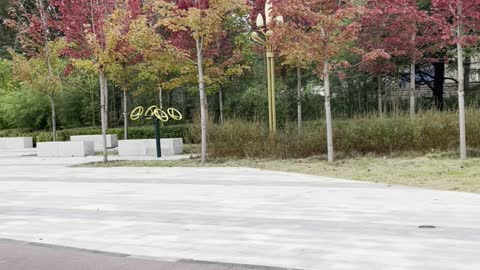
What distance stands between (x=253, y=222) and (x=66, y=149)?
47.8 feet

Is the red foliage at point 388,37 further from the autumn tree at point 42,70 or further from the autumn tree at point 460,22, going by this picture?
the autumn tree at point 42,70

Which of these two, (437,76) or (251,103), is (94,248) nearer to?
(251,103)

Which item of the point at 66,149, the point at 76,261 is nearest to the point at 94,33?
the point at 66,149

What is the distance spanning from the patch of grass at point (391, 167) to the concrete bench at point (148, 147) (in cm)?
267

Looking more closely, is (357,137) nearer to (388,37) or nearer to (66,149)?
(388,37)

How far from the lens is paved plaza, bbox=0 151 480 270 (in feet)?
17.6

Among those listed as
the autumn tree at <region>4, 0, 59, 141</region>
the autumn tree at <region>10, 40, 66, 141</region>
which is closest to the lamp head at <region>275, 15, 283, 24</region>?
the autumn tree at <region>10, 40, 66, 141</region>

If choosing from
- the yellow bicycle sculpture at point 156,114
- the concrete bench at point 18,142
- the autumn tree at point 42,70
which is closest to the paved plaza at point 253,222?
the yellow bicycle sculpture at point 156,114

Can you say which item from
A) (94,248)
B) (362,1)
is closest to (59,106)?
(362,1)

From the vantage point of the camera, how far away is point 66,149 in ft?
66.0

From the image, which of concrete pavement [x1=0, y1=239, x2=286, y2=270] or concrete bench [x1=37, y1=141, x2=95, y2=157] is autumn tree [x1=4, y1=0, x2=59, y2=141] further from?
concrete pavement [x1=0, y1=239, x2=286, y2=270]

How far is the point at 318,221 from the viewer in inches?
273

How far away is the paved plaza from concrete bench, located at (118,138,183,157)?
649cm

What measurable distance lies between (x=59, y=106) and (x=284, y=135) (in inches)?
639
